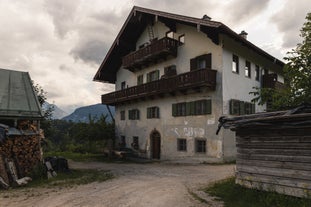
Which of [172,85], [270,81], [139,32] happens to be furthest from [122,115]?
[270,81]

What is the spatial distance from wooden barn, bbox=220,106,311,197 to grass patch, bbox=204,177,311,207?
0.23m

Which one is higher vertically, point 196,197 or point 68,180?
point 196,197

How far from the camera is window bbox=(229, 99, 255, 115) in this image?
19.8 meters

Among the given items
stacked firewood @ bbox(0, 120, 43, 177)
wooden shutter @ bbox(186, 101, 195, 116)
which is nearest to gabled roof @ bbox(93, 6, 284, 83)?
wooden shutter @ bbox(186, 101, 195, 116)

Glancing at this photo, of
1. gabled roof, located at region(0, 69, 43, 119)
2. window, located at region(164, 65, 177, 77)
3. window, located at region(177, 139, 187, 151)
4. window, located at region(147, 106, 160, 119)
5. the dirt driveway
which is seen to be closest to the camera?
the dirt driveway

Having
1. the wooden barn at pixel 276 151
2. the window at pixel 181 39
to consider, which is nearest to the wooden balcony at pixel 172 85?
the window at pixel 181 39

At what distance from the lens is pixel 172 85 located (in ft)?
69.6

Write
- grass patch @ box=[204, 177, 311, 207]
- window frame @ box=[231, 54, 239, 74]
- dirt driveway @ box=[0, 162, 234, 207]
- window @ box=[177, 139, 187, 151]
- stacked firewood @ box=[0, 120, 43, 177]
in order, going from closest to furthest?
grass patch @ box=[204, 177, 311, 207] → dirt driveway @ box=[0, 162, 234, 207] → stacked firewood @ box=[0, 120, 43, 177] → window frame @ box=[231, 54, 239, 74] → window @ box=[177, 139, 187, 151]

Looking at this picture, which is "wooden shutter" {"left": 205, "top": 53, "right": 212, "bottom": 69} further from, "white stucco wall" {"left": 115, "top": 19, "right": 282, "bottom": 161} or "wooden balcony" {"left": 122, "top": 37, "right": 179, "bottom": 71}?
"wooden balcony" {"left": 122, "top": 37, "right": 179, "bottom": 71}

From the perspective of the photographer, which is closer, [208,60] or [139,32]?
[208,60]

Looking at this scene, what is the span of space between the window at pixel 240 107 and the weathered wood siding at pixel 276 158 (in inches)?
416

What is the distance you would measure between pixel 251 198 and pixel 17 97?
40.9ft

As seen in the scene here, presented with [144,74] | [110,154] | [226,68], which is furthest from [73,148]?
[226,68]

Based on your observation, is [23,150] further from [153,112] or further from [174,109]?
[153,112]
